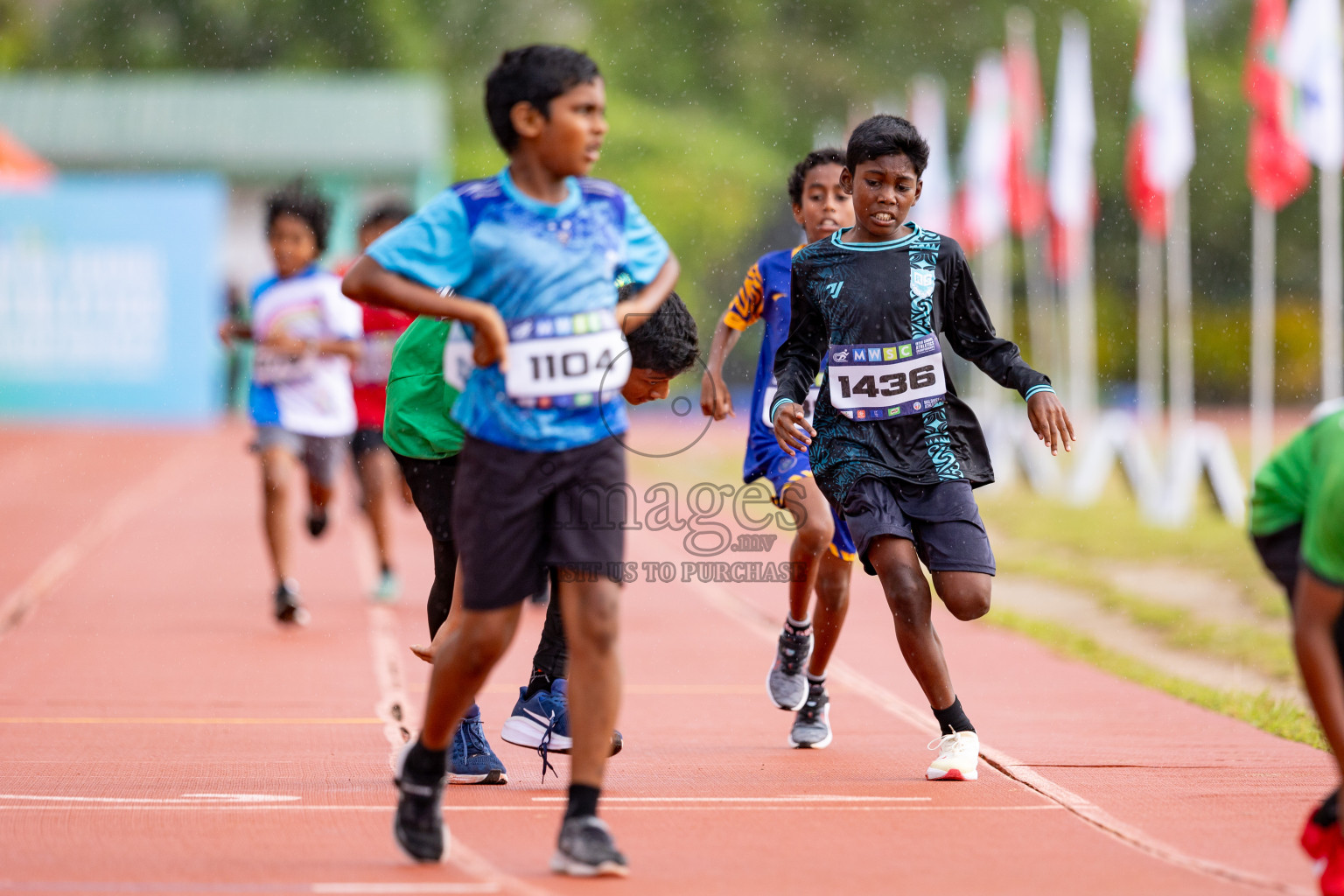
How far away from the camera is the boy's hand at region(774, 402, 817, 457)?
569 cm

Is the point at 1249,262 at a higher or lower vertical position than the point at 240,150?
lower

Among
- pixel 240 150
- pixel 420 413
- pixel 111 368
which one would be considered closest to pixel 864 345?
pixel 420 413

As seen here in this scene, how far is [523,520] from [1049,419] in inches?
74.2

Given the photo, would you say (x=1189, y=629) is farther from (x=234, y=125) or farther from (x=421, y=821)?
(x=234, y=125)

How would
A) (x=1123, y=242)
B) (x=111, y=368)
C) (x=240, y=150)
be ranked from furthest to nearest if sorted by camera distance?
(x=1123, y=242), (x=240, y=150), (x=111, y=368)

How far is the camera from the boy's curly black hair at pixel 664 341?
5676 mm

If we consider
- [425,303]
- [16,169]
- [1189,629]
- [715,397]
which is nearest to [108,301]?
[16,169]

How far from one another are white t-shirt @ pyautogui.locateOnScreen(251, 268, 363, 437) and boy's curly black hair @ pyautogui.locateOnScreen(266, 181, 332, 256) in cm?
25

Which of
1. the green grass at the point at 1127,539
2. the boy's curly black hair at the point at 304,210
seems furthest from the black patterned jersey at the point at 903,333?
the green grass at the point at 1127,539

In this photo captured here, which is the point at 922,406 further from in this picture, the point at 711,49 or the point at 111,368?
the point at 711,49

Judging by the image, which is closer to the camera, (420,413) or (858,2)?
(420,413)

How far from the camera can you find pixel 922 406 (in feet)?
19.2

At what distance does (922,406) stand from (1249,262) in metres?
53.4

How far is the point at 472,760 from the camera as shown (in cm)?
575
